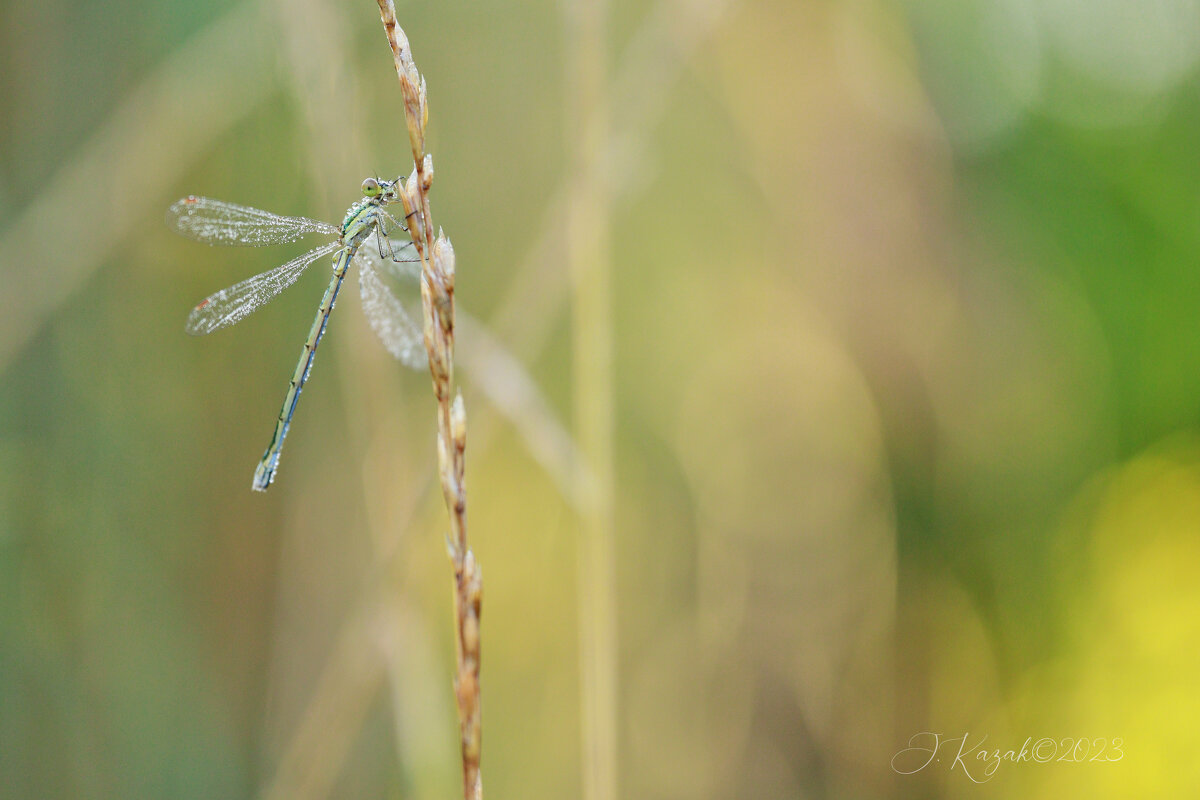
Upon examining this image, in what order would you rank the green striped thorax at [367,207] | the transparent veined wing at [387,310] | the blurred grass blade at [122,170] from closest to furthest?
the green striped thorax at [367,207] < the transparent veined wing at [387,310] < the blurred grass blade at [122,170]

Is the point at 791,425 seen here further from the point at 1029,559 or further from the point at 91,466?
the point at 91,466

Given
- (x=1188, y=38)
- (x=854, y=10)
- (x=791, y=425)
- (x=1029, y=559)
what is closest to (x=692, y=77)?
(x=854, y=10)

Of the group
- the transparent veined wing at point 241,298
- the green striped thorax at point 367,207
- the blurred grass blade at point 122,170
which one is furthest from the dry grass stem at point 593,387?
the blurred grass blade at point 122,170

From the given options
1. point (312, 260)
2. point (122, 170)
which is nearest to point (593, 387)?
point (312, 260)

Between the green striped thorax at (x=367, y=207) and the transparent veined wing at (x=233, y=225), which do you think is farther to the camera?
the transparent veined wing at (x=233, y=225)

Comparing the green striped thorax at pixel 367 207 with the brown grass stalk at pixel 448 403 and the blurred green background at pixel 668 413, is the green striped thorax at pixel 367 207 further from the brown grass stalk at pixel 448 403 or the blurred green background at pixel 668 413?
the brown grass stalk at pixel 448 403

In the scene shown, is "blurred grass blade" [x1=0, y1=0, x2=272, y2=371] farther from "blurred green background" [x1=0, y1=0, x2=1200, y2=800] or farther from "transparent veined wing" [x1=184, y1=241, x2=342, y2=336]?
"transparent veined wing" [x1=184, y1=241, x2=342, y2=336]

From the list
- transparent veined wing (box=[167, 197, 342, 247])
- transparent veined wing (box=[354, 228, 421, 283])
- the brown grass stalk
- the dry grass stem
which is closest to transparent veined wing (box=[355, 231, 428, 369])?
transparent veined wing (box=[354, 228, 421, 283])

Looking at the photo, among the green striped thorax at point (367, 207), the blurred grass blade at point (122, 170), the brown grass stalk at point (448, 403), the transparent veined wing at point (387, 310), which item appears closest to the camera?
the brown grass stalk at point (448, 403)
